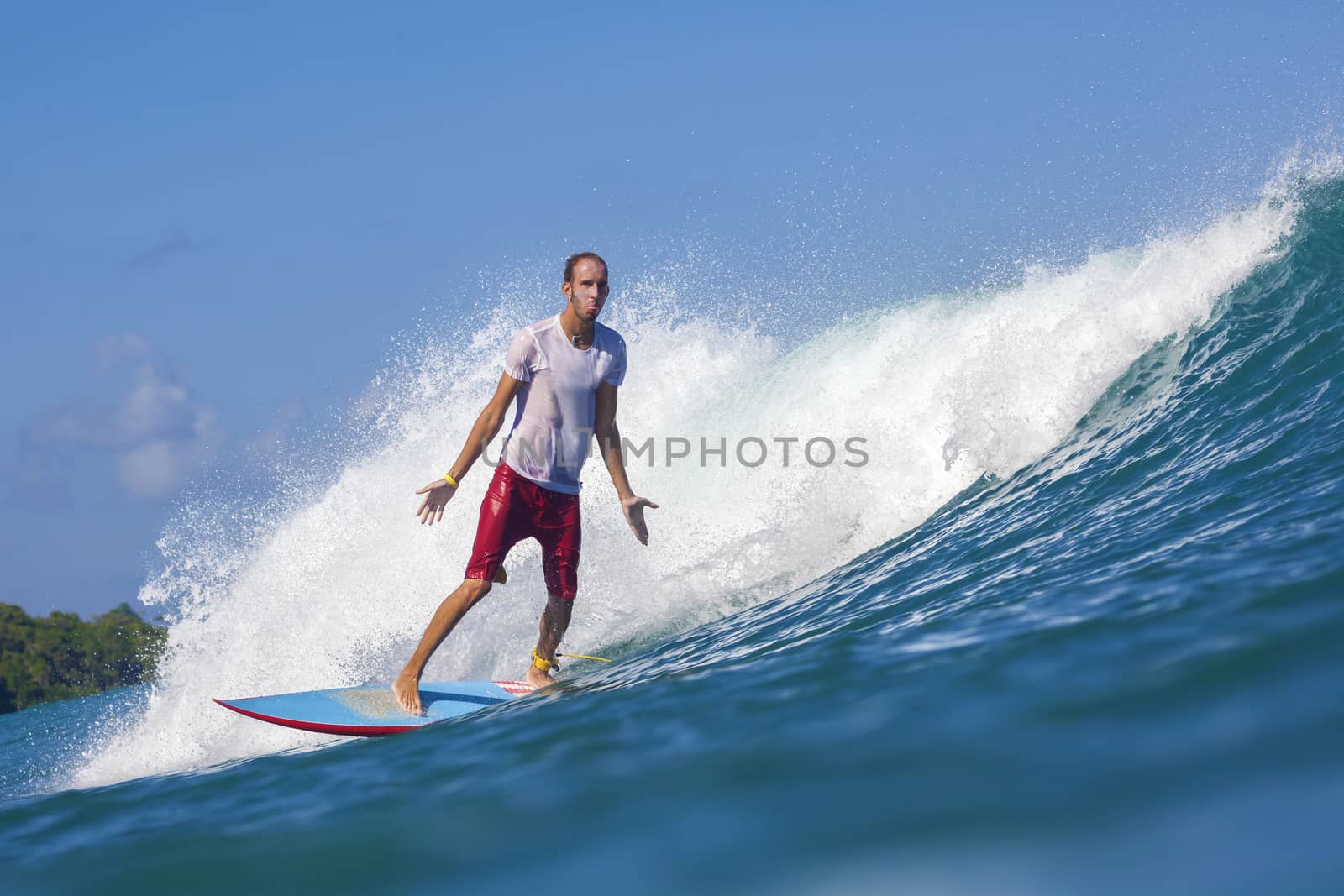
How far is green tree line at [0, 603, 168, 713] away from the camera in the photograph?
52.9 metres

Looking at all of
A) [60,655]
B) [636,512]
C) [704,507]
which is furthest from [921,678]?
[60,655]

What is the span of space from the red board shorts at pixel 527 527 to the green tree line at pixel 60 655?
52.4 m

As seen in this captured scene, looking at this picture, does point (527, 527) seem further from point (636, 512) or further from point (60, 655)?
point (60, 655)

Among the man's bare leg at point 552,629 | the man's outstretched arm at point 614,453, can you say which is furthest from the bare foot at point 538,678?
the man's outstretched arm at point 614,453

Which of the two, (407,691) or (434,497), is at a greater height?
(434,497)

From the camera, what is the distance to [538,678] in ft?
19.5

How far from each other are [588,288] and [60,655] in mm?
62828

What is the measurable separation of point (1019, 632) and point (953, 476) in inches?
224

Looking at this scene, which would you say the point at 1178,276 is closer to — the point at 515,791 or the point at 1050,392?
the point at 1050,392

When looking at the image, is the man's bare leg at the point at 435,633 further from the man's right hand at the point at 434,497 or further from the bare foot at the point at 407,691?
the man's right hand at the point at 434,497

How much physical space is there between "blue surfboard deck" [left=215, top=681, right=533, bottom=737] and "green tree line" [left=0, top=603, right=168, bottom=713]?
51.9 m

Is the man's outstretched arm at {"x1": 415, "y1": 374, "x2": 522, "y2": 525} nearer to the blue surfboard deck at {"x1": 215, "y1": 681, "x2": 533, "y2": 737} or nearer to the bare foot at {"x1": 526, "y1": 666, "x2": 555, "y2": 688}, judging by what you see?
the blue surfboard deck at {"x1": 215, "y1": 681, "x2": 533, "y2": 737}

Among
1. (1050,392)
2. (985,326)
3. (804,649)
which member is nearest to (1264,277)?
(1050,392)

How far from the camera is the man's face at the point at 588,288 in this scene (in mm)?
5445
